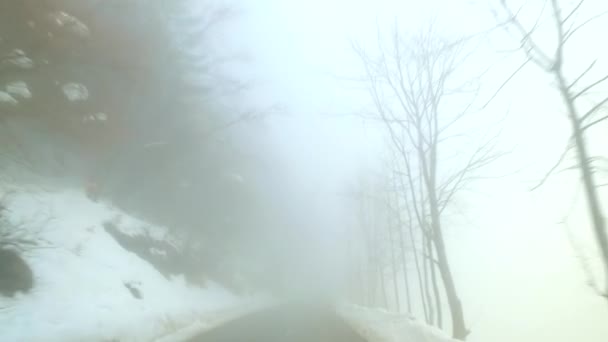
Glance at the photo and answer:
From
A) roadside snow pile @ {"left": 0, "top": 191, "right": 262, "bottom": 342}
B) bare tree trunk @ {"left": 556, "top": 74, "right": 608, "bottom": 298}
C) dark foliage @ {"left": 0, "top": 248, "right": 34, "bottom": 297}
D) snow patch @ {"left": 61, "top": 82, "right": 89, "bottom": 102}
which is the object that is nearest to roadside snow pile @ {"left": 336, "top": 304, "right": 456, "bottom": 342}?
bare tree trunk @ {"left": 556, "top": 74, "right": 608, "bottom": 298}

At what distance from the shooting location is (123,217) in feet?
68.4

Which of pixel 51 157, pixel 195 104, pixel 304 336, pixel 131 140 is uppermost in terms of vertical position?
pixel 195 104

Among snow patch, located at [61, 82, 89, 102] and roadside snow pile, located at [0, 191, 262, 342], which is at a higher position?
snow patch, located at [61, 82, 89, 102]

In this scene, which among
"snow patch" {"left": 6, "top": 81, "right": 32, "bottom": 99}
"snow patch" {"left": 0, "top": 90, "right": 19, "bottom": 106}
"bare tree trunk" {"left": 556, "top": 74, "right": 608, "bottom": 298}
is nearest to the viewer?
"bare tree trunk" {"left": 556, "top": 74, "right": 608, "bottom": 298}

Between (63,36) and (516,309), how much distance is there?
75.4 metres

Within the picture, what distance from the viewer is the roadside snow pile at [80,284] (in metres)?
9.88

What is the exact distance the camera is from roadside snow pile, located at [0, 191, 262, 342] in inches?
389

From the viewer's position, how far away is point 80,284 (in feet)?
41.3

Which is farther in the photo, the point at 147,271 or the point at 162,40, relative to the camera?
the point at 162,40

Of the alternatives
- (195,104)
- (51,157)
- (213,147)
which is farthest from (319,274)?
(51,157)

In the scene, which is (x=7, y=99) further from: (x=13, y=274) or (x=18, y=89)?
(x=13, y=274)

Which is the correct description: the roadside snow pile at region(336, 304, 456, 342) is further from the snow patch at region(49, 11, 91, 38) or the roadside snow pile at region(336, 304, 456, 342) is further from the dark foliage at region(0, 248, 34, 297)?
the snow patch at region(49, 11, 91, 38)

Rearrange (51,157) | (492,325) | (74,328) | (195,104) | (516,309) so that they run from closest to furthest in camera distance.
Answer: (74,328) < (51,157) < (195,104) < (492,325) < (516,309)

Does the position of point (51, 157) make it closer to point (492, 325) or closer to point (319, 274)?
point (492, 325)
